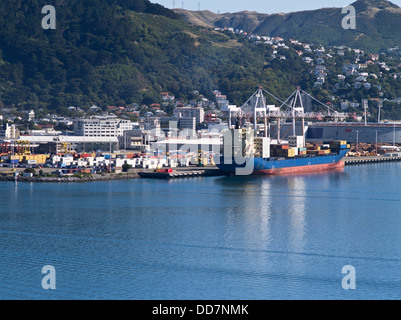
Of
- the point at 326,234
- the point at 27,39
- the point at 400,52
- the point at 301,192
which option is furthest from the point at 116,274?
the point at 400,52

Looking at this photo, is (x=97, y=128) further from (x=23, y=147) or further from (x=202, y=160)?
(x=202, y=160)

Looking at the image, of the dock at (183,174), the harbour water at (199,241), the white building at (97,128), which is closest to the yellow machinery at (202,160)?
the dock at (183,174)

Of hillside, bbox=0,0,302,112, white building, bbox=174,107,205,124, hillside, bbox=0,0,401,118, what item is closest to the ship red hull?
white building, bbox=174,107,205,124

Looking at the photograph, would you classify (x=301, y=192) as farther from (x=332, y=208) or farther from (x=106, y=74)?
(x=106, y=74)

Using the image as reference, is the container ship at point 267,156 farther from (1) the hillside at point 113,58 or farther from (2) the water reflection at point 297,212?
(1) the hillside at point 113,58

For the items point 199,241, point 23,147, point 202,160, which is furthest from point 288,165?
point 199,241
